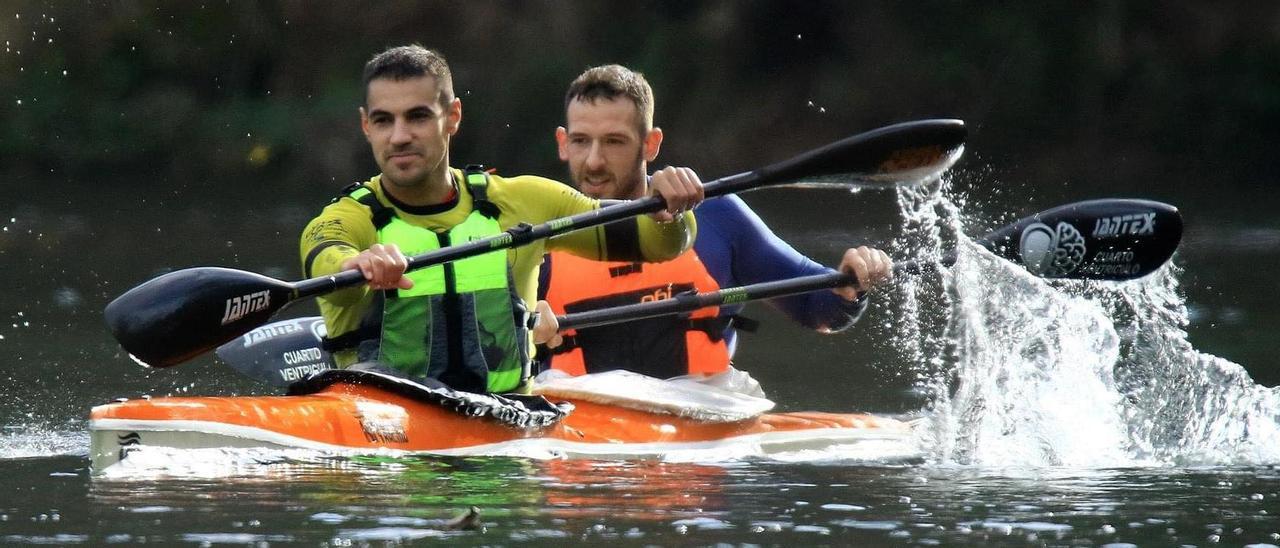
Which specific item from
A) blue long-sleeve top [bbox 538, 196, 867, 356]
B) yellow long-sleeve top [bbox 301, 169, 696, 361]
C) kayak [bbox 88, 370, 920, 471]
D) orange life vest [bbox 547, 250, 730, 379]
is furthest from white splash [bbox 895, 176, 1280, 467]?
yellow long-sleeve top [bbox 301, 169, 696, 361]

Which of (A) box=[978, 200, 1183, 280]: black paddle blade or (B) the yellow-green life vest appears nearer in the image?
(B) the yellow-green life vest

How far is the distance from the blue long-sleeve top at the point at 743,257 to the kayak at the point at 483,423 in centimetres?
39

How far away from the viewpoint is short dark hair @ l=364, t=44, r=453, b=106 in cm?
543

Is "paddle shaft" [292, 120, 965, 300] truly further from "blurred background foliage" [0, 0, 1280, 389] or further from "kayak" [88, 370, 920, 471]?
"blurred background foliage" [0, 0, 1280, 389]

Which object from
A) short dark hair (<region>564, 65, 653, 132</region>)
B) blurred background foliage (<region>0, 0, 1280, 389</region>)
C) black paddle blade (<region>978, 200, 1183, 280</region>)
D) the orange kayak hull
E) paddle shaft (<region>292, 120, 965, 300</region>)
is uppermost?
blurred background foliage (<region>0, 0, 1280, 389</region>)

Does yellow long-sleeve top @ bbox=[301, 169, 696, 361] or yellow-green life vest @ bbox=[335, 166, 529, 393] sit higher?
yellow long-sleeve top @ bbox=[301, 169, 696, 361]

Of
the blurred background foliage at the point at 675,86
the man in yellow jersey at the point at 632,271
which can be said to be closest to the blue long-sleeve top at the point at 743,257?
the man in yellow jersey at the point at 632,271

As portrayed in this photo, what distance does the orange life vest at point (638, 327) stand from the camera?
6.36 meters

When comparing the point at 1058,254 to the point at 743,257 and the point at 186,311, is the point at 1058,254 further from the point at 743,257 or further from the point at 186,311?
the point at 186,311

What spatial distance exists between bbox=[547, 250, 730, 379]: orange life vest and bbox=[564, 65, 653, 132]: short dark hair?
451 millimetres

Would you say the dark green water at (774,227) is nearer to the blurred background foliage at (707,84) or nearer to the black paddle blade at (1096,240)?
the blurred background foliage at (707,84)

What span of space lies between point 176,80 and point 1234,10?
10.3m

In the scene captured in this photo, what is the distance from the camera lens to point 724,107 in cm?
1941

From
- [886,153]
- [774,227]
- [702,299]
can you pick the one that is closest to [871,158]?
[886,153]
